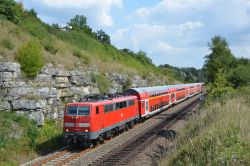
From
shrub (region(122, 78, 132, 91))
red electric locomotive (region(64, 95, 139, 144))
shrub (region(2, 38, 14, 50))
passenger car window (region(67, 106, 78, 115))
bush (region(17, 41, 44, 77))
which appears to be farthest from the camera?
shrub (region(122, 78, 132, 91))

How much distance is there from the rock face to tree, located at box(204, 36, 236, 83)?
71.5ft

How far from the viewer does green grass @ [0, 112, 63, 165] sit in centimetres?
2074

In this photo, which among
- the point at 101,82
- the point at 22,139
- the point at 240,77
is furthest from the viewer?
the point at 240,77

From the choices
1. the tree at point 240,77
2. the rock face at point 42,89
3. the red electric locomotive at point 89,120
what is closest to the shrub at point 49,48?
the rock face at point 42,89

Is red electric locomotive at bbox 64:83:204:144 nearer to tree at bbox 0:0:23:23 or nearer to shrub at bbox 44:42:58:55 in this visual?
shrub at bbox 44:42:58:55

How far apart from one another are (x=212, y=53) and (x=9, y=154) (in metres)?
43.7

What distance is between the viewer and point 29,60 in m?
27.2

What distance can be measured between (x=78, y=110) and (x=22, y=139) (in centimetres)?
366

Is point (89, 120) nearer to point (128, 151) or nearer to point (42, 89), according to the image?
point (128, 151)

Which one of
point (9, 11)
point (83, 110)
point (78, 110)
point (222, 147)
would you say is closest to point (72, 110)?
point (78, 110)

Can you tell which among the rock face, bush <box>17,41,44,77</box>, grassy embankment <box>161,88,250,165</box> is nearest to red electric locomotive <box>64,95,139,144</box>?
the rock face

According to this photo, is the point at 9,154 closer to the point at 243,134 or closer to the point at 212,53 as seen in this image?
the point at 243,134

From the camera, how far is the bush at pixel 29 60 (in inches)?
1069

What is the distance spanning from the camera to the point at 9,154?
20.5m
